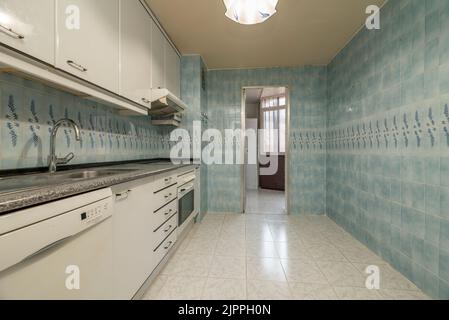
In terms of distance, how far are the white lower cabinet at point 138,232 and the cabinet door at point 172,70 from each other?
143 cm

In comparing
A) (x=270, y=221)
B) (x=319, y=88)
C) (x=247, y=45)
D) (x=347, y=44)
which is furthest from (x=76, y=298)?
(x=319, y=88)

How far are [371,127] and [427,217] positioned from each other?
39.0 inches

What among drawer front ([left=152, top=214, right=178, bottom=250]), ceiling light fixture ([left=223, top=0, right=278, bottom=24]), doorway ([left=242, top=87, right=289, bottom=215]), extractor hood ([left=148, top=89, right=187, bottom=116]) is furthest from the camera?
doorway ([left=242, top=87, right=289, bottom=215])

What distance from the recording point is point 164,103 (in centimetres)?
204

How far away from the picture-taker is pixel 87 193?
87 centimetres

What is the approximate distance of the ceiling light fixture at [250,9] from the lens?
4.62ft

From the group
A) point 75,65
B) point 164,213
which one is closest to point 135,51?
point 75,65

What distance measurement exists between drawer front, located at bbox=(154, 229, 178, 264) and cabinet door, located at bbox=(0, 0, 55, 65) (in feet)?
4.38

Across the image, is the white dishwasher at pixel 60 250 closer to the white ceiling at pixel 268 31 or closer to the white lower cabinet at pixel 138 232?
the white lower cabinet at pixel 138 232

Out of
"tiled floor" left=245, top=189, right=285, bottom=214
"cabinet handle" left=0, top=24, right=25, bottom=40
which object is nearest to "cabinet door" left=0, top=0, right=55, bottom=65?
"cabinet handle" left=0, top=24, right=25, bottom=40

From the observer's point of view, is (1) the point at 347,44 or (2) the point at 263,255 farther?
(1) the point at 347,44

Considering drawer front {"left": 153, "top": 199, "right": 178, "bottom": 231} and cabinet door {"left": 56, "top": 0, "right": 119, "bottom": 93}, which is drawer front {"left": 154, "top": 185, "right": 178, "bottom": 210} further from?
cabinet door {"left": 56, "top": 0, "right": 119, "bottom": 93}

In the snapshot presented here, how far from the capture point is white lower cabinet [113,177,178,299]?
1.10m
